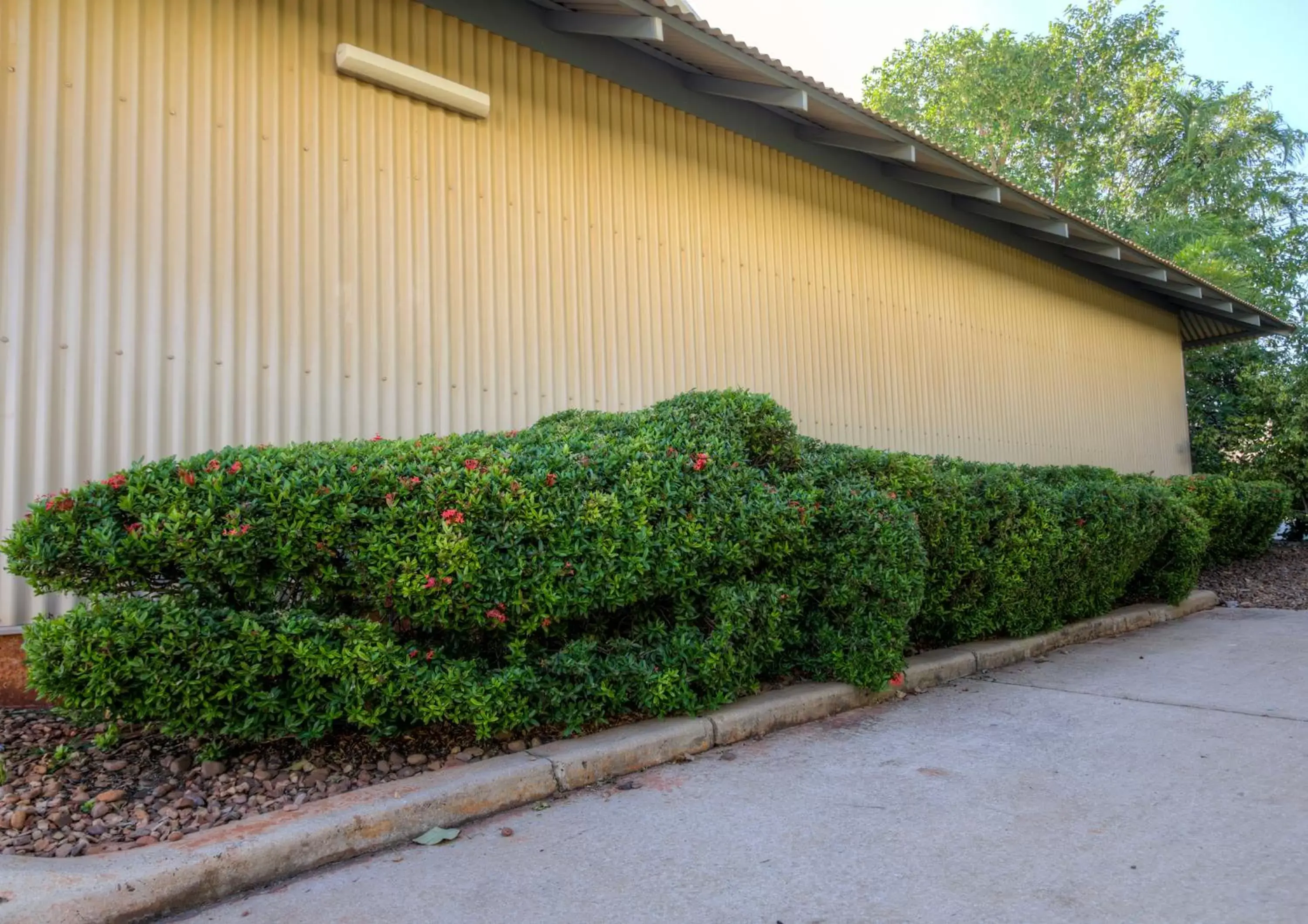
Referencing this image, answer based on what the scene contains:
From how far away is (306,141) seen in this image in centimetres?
538

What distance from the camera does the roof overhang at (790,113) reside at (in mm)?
6414

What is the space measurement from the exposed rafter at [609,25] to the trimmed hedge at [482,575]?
3.11m

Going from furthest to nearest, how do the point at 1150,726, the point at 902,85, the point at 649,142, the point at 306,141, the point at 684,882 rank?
1. the point at 902,85
2. the point at 649,142
3. the point at 306,141
4. the point at 1150,726
5. the point at 684,882

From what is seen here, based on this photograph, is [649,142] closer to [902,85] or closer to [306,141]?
[306,141]

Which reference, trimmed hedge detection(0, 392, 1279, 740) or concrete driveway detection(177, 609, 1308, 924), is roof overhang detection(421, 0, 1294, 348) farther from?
concrete driveway detection(177, 609, 1308, 924)

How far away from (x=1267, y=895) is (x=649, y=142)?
6573 millimetres

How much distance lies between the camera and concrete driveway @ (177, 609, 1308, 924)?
102 inches

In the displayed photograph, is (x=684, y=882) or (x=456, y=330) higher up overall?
(x=456, y=330)

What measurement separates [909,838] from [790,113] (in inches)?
286

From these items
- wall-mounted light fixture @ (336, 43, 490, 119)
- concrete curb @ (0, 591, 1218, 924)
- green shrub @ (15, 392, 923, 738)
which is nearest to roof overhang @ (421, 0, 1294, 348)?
wall-mounted light fixture @ (336, 43, 490, 119)

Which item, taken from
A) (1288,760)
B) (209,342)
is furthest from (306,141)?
(1288,760)

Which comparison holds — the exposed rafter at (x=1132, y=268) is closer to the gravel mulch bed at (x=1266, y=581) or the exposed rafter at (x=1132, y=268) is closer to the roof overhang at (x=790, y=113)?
the roof overhang at (x=790, y=113)

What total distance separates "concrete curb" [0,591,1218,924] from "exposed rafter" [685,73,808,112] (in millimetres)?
4965

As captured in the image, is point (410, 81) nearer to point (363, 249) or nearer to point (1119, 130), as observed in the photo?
point (363, 249)
